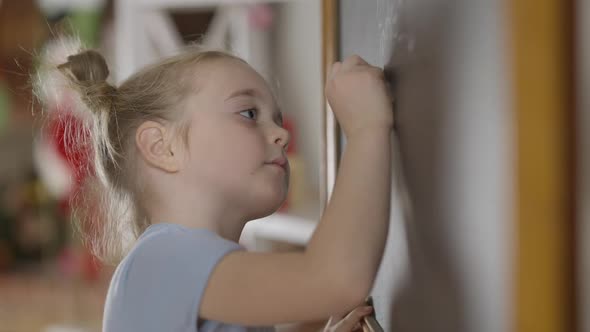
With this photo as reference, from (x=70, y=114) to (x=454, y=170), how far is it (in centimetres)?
60

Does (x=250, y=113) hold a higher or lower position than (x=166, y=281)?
higher

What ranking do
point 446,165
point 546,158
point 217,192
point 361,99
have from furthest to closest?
point 217,192 → point 361,99 → point 446,165 → point 546,158

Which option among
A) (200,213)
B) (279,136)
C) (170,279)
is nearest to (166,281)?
(170,279)

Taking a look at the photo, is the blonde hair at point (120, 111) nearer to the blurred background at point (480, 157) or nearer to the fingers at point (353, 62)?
the blurred background at point (480, 157)

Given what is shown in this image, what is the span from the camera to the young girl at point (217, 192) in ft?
1.98

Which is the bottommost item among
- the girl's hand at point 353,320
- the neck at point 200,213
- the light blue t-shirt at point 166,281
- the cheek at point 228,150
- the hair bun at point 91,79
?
the girl's hand at point 353,320

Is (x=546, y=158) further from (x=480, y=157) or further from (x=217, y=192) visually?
(x=217, y=192)

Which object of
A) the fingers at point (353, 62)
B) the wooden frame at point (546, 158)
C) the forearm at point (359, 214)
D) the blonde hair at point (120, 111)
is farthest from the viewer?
the blonde hair at point (120, 111)

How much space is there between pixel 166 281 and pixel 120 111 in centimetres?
27

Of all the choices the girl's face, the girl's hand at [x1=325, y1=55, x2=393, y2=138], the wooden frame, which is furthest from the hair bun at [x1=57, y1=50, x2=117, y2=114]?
the wooden frame

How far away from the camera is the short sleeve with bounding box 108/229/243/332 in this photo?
659 millimetres

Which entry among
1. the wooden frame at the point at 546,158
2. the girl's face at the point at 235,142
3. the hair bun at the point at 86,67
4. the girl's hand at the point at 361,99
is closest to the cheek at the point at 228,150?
the girl's face at the point at 235,142

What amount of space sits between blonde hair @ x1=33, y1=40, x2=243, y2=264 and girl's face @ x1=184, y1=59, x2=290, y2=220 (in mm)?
27

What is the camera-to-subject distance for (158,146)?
0.79 m
